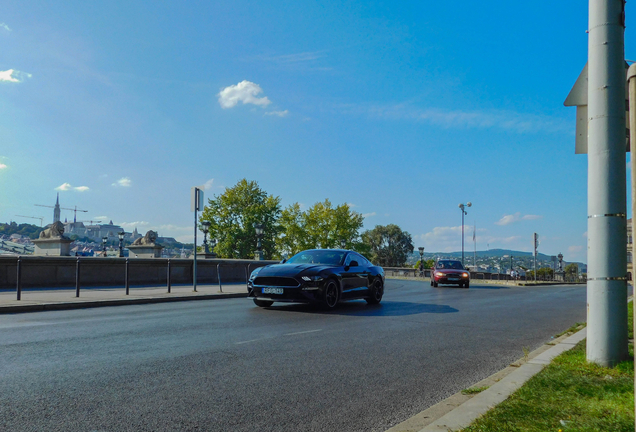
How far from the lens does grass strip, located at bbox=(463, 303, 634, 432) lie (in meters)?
3.51

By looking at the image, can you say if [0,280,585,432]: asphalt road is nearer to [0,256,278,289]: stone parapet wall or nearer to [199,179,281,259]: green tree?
[0,256,278,289]: stone parapet wall

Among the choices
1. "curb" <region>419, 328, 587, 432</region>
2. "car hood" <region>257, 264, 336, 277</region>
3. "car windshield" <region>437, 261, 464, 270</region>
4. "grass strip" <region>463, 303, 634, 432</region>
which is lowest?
"curb" <region>419, 328, 587, 432</region>

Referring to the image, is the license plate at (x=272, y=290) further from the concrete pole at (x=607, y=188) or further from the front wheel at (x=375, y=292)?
the concrete pole at (x=607, y=188)

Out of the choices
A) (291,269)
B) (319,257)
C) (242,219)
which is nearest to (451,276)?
(319,257)

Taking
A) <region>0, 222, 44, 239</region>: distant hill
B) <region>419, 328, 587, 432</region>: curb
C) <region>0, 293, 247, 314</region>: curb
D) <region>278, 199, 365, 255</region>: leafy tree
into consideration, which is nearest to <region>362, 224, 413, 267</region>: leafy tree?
<region>278, 199, 365, 255</region>: leafy tree

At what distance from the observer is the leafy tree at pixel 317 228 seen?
84312 millimetres

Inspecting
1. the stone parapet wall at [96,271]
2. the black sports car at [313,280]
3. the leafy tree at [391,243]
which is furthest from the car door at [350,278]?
the leafy tree at [391,243]

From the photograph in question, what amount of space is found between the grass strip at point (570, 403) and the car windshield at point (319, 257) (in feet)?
26.8

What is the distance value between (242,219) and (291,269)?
231 ft

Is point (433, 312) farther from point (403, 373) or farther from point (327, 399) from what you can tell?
point (327, 399)

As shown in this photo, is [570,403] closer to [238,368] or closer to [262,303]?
[238,368]

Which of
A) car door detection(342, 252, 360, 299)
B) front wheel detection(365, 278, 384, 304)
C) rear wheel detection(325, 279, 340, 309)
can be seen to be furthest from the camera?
front wheel detection(365, 278, 384, 304)

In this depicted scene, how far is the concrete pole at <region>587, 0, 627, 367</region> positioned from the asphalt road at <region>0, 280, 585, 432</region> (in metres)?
1.32

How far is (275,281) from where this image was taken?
39.8 feet
